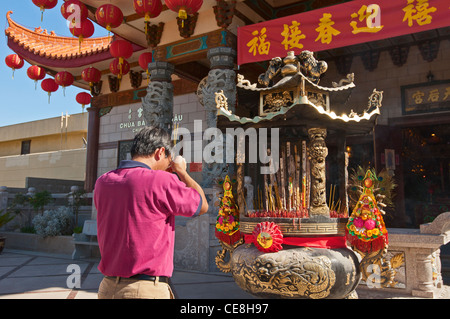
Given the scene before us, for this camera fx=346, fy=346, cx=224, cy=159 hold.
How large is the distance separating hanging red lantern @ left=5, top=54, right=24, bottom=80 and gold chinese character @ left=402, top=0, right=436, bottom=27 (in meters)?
9.87

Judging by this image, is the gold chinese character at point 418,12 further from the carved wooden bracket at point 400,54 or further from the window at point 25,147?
the window at point 25,147

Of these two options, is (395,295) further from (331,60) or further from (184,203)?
(331,60)

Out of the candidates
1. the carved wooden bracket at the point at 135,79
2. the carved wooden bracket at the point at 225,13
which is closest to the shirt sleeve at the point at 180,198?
the carved wooden bracket at the point at 225,13

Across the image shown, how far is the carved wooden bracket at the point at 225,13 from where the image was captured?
22.2ft

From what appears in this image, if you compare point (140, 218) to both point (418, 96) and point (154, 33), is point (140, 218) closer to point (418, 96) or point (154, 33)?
point (154, 33)

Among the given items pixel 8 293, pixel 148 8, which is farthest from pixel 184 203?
pixel 148 8

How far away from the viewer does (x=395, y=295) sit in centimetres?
409

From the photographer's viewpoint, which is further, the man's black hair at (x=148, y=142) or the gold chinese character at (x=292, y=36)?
the gold chinese character at (x=292, y=36)

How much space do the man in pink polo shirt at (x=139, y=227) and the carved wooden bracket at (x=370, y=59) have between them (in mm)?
7740

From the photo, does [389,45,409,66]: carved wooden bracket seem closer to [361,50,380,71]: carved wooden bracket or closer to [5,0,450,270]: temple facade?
[5,0,450,270]: temple facade

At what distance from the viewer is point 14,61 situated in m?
9.84

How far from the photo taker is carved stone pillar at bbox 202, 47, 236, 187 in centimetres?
671

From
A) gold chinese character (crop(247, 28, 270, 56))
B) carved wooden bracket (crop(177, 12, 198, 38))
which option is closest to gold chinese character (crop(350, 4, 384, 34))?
gold chinese character (crop(247, 28, 270, 56))

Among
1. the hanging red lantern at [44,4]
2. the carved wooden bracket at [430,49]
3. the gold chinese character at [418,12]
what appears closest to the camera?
the gold chinese character at [418,12]
